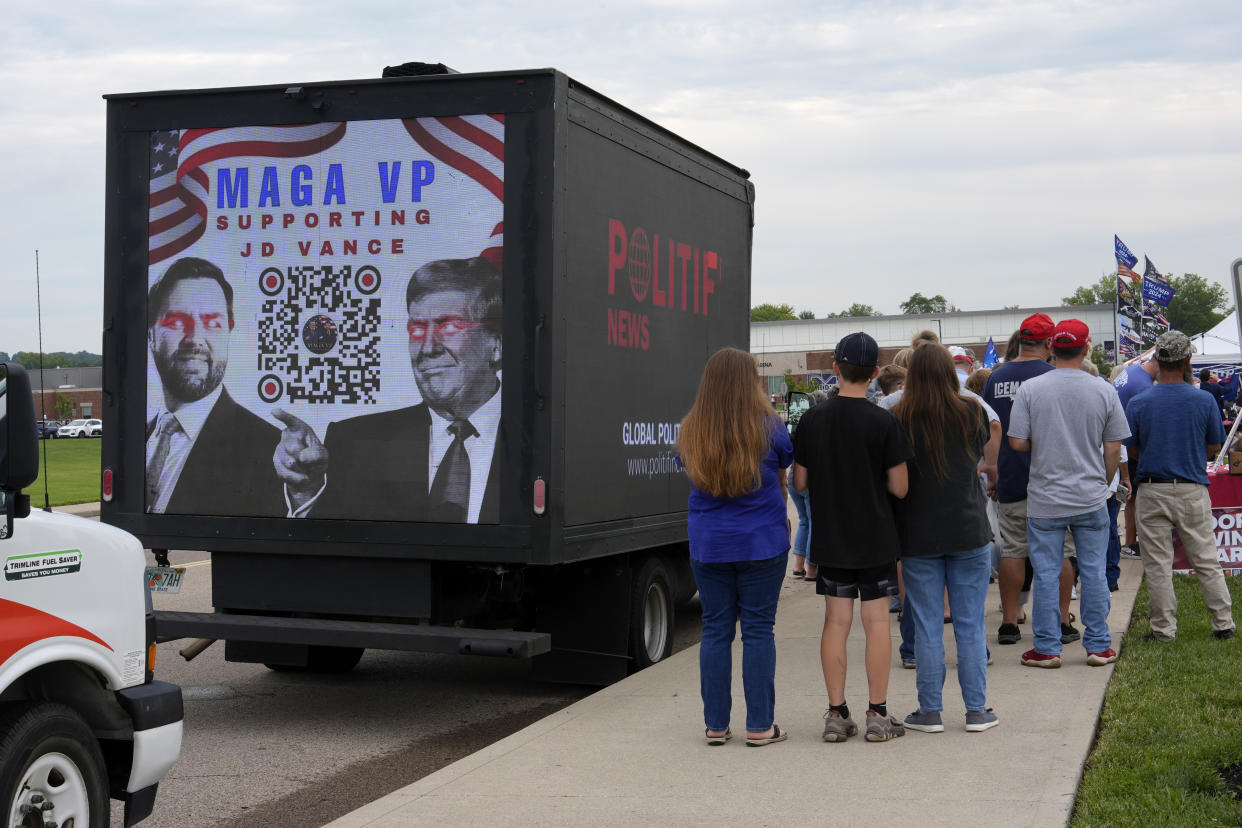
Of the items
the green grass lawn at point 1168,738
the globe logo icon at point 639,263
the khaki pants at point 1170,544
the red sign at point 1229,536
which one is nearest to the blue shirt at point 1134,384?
the red sign at point 1229,536

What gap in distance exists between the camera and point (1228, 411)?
24812mm

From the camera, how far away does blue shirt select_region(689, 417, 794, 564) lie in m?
6.06

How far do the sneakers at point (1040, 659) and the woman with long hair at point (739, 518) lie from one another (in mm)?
2317

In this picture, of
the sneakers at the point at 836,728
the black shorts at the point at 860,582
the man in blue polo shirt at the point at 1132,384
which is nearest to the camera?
the black shorts at the point at 860,582

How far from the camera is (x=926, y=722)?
646cm

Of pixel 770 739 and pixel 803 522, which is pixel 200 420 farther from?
pixel 803 522

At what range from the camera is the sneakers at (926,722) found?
6.41 metres

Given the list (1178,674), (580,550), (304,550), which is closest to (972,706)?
(1178,674)

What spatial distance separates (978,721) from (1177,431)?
3107mm

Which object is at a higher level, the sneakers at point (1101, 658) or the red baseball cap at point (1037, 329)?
the red baseball cap at point (1037, 329)

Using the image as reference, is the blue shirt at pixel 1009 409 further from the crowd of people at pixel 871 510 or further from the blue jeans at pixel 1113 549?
the blue jeans at pixel 1113 549

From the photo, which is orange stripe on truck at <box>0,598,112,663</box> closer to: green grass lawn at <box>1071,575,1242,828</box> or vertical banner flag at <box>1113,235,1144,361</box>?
green grass lawn at <box>1071,575,1242,828</box>

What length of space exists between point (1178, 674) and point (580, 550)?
3.38 metres

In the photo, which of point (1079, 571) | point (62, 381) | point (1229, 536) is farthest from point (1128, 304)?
point (62, 381)
